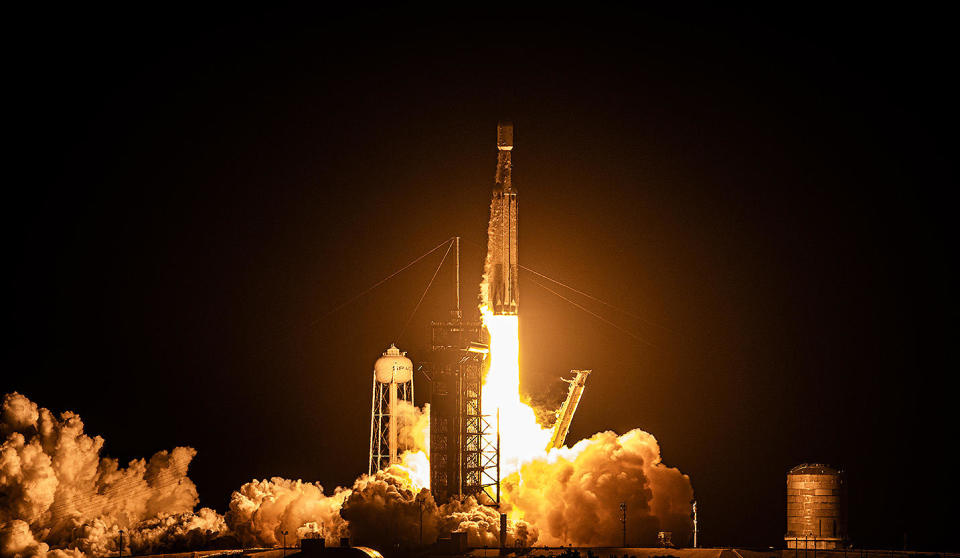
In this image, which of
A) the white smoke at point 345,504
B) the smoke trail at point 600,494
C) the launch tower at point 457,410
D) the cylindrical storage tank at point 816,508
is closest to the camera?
the white smoke at point 345,504

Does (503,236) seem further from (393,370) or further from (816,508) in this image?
(816,508)

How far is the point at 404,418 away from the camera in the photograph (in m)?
82.9

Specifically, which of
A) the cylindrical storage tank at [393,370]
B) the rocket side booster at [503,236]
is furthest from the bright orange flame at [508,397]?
the cylindrical storage tank at [393,370]

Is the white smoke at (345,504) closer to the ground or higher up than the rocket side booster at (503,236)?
closer to the ground

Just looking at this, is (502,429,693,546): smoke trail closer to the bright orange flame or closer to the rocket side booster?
the bright orange flame

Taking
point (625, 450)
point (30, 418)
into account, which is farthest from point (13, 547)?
point (625, 450)

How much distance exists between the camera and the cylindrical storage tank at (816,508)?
8075 centimetres

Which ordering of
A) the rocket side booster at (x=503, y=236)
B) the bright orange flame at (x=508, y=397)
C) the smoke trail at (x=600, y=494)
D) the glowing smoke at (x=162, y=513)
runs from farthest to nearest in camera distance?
the bright orange flame at (x=508, y=397) < the rocket side booster at (x=503, y=236) < the smoke trail at (x=600, y=494) < the glowing smoke at (x=162, y=513)

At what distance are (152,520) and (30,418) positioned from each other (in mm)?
7745

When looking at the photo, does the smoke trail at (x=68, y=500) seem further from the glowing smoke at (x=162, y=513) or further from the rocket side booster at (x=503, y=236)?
the rocket side booster at (x=503, y=236)

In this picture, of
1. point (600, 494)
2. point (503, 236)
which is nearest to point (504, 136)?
point (503, 236)

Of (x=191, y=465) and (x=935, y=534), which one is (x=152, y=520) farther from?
(x=935, y=534)

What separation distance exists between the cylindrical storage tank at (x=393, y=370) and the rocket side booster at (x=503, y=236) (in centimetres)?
537

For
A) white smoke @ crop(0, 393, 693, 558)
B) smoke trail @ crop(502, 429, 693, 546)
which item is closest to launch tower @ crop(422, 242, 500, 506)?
white smoke @ crop(0, 393, 693, 558)
